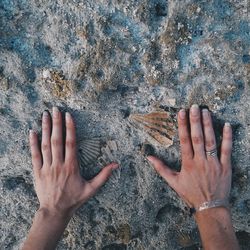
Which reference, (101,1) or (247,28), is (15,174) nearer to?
(101,1)

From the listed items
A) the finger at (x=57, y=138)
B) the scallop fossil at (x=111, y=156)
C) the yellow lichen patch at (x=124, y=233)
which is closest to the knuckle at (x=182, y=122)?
the scallop fossil at (x=111, y=156)

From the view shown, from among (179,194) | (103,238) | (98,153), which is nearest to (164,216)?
(179,194)

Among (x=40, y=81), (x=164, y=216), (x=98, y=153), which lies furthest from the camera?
(x=164, y=216)

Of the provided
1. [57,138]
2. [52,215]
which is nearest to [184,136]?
[57,138]

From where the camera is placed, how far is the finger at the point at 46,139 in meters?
2.20

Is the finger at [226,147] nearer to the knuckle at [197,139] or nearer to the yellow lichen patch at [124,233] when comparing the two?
the knuckle at [197,139]

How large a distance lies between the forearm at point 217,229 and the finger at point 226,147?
267mm

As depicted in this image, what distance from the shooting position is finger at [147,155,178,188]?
2.27 meters

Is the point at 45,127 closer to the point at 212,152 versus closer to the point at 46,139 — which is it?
the point at 46,139

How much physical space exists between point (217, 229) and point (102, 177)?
2.23 feet

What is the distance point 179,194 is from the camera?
2.38m

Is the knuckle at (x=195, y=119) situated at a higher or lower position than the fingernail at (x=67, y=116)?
lower

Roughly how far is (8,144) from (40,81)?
1.41 feet

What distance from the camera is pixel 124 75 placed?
2.08 meters
